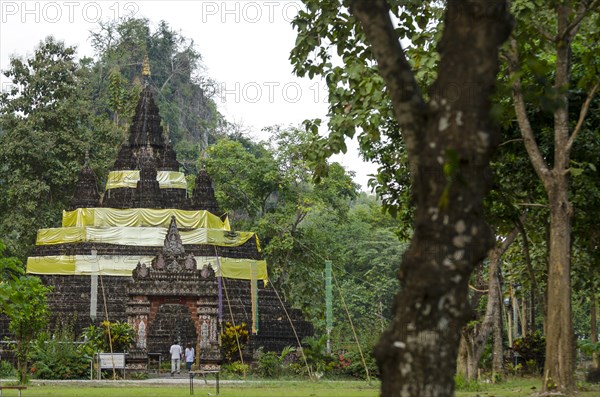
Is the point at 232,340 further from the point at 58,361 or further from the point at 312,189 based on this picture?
the point at 312,189

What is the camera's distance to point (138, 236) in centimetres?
3894

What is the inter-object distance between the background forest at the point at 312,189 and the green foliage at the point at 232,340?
2867 millimetres

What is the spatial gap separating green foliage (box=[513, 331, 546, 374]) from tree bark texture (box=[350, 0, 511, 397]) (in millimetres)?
23014

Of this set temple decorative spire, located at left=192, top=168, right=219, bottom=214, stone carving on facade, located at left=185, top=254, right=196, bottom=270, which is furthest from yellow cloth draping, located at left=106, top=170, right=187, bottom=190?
stone carving on facade, located at left=185, top=254, right=196, bottom=270

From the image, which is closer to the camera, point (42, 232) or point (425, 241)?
point (425, 241)

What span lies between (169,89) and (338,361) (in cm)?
4609

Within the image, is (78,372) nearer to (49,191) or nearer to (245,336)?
(245,336)

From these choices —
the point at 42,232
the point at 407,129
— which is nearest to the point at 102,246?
the point at 42,232

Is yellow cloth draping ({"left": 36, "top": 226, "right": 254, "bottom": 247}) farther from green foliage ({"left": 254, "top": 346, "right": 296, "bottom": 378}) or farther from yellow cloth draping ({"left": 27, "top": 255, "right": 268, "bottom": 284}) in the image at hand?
green foliage ({"left": 254, "top": 346, "right": 296, "bottom": 378})

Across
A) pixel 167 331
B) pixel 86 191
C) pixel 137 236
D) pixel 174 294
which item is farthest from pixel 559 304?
pixel 86 191

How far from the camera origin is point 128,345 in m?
31.6

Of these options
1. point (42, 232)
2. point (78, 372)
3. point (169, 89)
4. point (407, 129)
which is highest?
point (169, 89)

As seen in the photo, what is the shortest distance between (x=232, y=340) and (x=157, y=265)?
11.1ft

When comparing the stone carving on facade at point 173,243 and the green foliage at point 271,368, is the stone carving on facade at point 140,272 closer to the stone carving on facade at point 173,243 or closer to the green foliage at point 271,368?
the stone carving on facade at point 173,243
